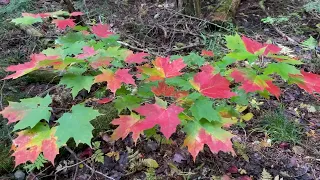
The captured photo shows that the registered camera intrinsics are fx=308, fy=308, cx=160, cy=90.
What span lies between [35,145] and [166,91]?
27.9 inches

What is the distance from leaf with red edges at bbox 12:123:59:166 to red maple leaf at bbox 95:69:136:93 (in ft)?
1.17

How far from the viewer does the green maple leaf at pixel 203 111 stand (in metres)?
Result: 1.50

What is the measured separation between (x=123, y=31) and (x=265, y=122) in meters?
2.31

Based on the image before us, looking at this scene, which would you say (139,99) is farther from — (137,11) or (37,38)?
(137,11)

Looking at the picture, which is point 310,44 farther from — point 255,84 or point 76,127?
point 76,127

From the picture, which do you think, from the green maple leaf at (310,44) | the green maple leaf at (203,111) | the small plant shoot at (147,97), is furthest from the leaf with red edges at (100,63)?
the green maple leaf at (310,44)

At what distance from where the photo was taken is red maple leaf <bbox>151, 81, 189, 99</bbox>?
165cm

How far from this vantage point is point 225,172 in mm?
2262

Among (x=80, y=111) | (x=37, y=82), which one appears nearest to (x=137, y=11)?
(x=37, y=82)

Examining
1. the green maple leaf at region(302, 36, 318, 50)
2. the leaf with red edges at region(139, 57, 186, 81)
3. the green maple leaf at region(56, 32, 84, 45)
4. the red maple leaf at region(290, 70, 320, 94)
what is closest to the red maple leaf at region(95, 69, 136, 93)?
the leaf with red edges at region(139, 57, 186, 81)

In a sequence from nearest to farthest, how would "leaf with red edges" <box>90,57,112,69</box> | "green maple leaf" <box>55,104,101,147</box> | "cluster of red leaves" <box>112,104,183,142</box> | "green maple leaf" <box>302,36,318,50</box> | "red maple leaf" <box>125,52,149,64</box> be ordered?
1. "cluster of red leaves" <box>112,104,183,142</box>
2. "green maple leaf" <box>55,104,101,147</box>
3. "leaf with red edges" <box>90,57,112,69</box>
4. "red maple leaf" <box>125,52,149,64</box>
5. "green maple leaf" <box>302,36,318,50</box>

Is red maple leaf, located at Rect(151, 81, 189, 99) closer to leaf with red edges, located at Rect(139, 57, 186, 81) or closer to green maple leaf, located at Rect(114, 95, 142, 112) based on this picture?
leaf with red edges, located at Rect(139, 57, 186, 81)

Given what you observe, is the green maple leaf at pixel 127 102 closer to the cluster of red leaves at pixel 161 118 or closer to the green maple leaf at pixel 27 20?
the cluster of red leaves at pixel 161 118

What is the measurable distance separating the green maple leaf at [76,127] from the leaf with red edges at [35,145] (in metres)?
0.05
